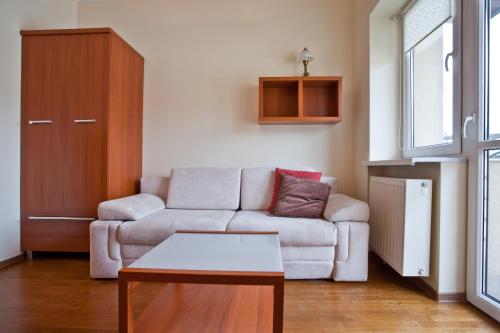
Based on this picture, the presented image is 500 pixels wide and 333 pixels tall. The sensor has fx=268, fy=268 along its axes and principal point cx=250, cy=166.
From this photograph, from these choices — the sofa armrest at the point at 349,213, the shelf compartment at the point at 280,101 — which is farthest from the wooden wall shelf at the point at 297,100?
the sofa armrest at the point at 349,213

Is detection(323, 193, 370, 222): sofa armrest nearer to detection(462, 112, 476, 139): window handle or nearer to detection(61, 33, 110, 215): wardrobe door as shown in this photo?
detection(462, 112, 476, 139): window handle

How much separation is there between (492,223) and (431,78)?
1.06m

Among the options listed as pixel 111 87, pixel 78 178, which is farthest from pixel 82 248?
pixel 111 87

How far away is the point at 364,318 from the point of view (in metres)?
1.47

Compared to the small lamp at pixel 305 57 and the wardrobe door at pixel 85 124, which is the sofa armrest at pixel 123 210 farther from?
the small lamp at pixel 305 57

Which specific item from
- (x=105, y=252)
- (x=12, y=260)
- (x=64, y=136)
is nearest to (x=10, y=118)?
(x=64, y=136)

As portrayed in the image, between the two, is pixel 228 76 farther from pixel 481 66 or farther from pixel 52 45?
pixel 481 66

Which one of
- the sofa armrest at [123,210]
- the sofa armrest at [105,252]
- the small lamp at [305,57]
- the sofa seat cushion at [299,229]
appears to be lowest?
the sofa armrest at [105,252]

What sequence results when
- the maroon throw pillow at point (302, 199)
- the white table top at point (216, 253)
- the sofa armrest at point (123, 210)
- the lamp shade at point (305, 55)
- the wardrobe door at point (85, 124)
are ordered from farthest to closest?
the lamp shade at point (305, 55) < the wardrobe door at point (85, 124) < the maroon throw pillow at point (302, 199) < the sofa armrest at point (123, 210) < the white table top at point (216, 253)

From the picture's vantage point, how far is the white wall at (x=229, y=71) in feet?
9.04

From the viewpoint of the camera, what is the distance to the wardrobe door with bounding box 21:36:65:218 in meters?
2.32

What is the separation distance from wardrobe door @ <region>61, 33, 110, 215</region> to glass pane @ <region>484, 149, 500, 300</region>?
106 inches

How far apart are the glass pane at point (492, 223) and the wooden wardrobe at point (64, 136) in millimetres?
2645

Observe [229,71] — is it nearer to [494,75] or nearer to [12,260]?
[494,75]
